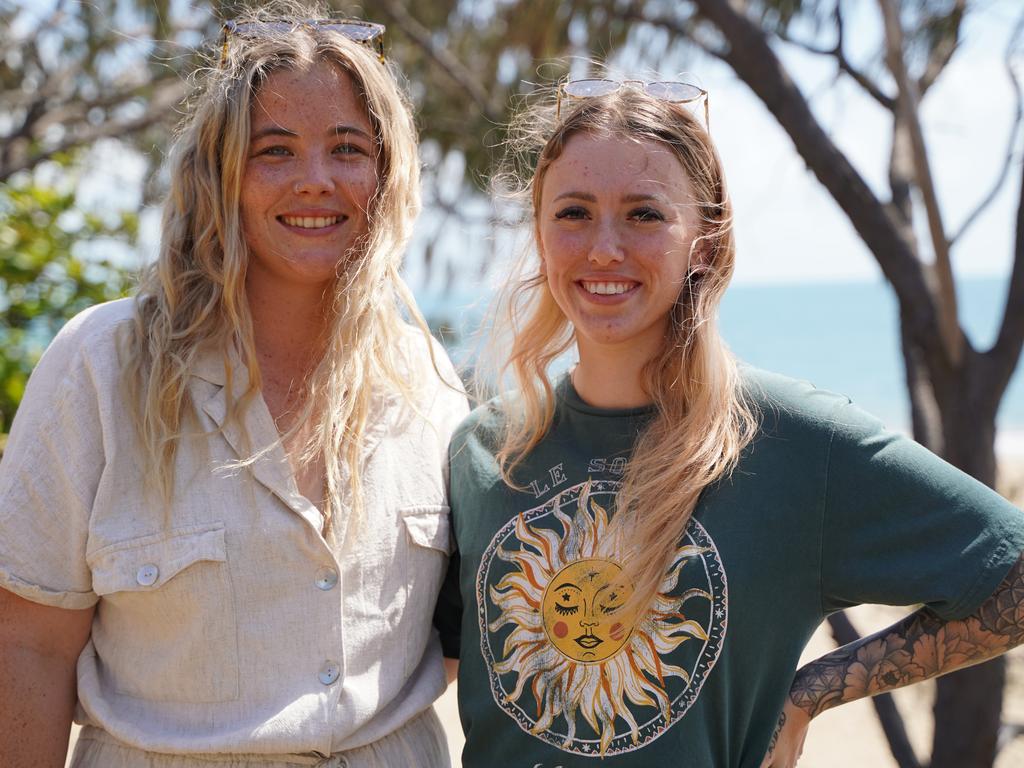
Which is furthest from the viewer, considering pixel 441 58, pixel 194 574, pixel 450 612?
pixel 441 58

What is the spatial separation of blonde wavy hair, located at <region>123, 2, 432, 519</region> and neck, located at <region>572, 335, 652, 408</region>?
408 millimetres

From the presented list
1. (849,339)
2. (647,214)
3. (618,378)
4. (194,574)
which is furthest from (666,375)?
(849,339)

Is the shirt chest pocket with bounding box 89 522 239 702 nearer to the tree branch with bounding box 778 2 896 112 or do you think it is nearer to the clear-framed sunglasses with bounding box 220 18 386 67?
the clear-framed sunglasses with bounding box 220 18 386 67

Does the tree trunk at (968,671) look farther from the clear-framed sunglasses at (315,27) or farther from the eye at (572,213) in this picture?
the clear-framed sunglasses at (315,27)

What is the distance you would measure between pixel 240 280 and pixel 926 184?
1.88 meters

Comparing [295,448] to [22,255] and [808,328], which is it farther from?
[808,328]

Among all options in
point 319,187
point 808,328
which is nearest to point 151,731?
point 319,187

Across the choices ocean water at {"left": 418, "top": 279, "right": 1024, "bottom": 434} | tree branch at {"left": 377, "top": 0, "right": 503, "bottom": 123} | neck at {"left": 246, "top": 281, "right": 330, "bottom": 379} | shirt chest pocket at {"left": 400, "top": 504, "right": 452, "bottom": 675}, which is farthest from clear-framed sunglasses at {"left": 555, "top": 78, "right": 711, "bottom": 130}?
ocean water at {"left": 418, "top": 279, "right": 1024, "bottom": 434}

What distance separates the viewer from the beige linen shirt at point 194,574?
6.12 feet

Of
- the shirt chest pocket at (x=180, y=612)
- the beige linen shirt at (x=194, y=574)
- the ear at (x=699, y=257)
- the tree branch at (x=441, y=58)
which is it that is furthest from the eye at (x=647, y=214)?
the tree branch at (x=441, y=58)

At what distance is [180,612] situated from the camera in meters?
1.90

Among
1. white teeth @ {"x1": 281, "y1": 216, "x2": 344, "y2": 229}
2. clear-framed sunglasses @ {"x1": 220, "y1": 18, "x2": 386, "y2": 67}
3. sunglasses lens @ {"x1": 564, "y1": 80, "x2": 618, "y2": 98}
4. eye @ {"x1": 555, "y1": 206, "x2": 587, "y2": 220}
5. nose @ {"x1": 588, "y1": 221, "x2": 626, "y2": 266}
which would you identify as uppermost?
sunglasses lens @ {"x1": 564, "y1": 80, "x2": 618, "y2": 98}

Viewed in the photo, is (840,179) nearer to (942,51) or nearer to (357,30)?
(942,51)

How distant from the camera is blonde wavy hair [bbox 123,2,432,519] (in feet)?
6.48
